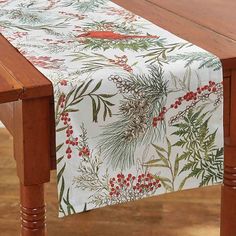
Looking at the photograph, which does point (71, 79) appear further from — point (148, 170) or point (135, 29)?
point (135, 29)

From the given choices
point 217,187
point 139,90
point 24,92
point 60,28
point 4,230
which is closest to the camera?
point 24,92

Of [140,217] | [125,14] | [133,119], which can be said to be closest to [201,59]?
[133,119]

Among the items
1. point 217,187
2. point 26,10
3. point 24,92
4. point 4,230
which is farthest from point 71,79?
point 217,187

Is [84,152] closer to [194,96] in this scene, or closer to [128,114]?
[128,114]

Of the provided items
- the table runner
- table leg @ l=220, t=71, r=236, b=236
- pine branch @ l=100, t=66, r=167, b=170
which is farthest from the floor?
pine branch @ l=100, t=66, r=167, b=170

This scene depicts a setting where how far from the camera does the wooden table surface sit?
4.82 ft

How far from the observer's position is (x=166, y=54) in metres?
1.37

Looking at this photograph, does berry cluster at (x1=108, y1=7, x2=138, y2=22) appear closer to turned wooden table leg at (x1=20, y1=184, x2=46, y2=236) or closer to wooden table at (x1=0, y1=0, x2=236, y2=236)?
wooden table at (x1=0, y1=0, x2=236, y2=236)

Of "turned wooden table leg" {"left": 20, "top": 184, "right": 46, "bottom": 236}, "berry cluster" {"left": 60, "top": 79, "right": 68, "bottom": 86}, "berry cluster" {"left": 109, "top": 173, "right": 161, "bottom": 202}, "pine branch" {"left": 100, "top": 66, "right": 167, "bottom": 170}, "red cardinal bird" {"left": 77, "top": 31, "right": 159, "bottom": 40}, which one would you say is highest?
"red cardinal bird" {"left": 77, "top": 31, "right": 159, "bottom": 40}

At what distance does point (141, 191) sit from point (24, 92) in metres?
0.35

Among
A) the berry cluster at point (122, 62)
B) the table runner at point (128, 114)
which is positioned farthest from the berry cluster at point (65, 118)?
the berry cluster at point (122, 62)

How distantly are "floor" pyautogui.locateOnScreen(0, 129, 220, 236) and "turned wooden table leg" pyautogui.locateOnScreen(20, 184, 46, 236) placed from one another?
0.72 meters

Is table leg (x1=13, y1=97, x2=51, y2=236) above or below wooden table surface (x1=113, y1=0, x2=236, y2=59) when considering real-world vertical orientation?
below

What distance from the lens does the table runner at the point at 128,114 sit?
1.25m
